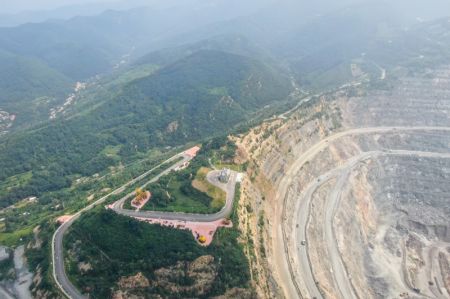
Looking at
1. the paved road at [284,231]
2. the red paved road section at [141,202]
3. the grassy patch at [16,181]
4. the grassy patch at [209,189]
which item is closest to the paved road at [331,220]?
the paved road at [284,231]

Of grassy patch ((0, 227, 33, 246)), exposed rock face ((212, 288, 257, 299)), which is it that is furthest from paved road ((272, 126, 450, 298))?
grassy patch ((0, 227, 33, 246))

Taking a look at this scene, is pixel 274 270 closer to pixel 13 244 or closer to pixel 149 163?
pixel 13 244

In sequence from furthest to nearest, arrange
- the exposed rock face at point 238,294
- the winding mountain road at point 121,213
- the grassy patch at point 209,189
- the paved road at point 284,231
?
the grassy patch at point 209,189 → the paved road at point 284,231 → the winding mountain road at point 121,213 → the exposed rock face at point 238,294

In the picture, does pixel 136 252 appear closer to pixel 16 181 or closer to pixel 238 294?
pixel 238 294

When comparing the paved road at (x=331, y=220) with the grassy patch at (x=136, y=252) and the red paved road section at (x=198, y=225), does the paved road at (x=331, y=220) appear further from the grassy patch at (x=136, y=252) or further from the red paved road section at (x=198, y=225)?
the red paved road section at (x=198, y=225)

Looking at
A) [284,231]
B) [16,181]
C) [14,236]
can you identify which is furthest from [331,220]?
[16,181]

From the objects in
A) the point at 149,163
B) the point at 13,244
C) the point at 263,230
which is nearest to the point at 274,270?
the point at 263,230

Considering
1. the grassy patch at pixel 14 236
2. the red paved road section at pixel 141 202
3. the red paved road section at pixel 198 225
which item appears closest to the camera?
the red paved road section at pixel 198 225

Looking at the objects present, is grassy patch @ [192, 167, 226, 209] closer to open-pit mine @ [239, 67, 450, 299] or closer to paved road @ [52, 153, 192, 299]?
open-pit mine @ [239, 67, 450, 299]
